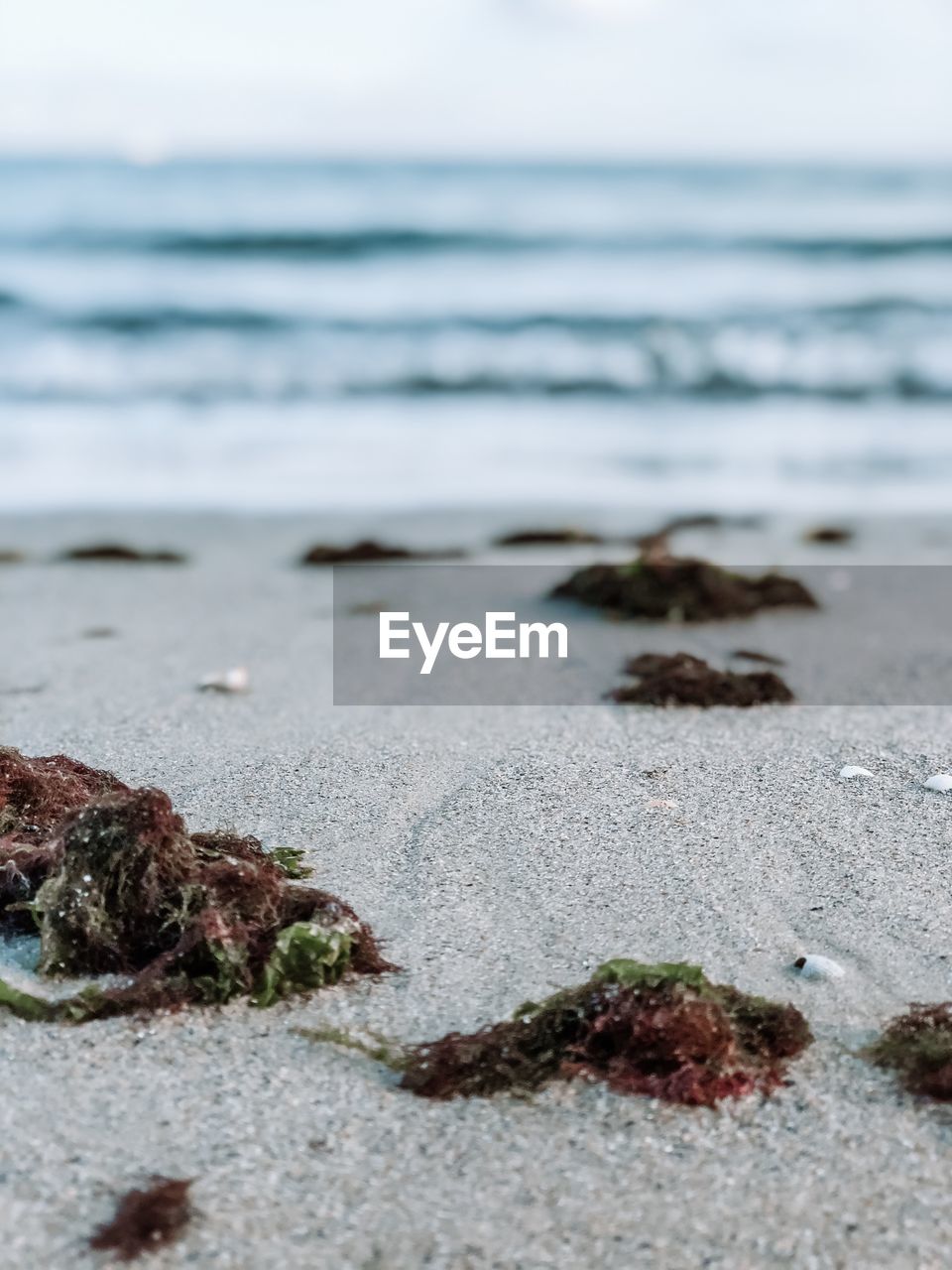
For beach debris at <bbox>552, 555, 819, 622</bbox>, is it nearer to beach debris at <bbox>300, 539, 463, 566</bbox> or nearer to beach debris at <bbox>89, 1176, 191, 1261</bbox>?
beach debris at <bbox>300, 539, 463, 566</bbox>

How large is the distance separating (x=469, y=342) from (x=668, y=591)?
8.29 meters

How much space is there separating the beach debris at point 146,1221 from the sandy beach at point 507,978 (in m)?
0.02

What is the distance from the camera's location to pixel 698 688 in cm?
351

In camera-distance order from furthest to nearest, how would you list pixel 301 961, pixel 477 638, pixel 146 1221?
pixel 477 638
pixel 301 961
pixel 146 1221

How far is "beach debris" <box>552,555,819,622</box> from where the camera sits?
4473 millimetres

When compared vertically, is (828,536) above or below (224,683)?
above

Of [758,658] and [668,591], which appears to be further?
[668,591]

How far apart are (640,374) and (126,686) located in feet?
28.4

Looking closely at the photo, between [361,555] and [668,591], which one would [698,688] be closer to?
[668,591]

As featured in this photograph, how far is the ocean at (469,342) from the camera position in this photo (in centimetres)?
821

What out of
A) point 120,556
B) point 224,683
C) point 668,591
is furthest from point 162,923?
point 120,556

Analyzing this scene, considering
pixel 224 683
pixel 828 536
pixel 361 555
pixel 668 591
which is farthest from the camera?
pixel 828 536

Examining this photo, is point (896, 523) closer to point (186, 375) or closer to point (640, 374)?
point (640, 374)

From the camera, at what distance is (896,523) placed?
6.75 meters
